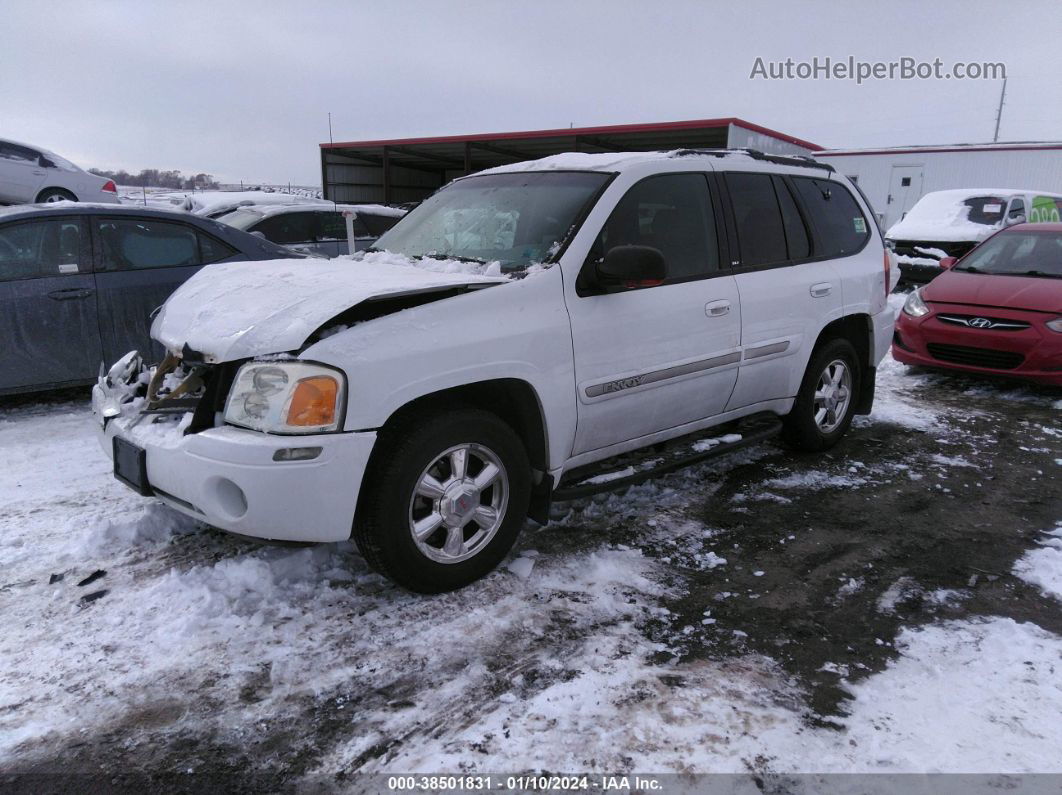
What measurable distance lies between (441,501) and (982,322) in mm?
5988

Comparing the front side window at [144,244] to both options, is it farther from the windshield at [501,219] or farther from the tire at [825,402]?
the tire at [825,402]

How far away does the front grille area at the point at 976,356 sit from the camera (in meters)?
6.64

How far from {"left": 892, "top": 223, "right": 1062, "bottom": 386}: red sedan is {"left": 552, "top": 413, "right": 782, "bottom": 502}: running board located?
3.29 m

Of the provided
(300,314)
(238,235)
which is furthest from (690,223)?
(238,235)

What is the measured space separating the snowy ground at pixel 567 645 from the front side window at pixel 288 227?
6.02 metres

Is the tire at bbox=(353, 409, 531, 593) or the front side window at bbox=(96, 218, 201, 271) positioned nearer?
the tire at bbox=(353, 409, 531, 593)

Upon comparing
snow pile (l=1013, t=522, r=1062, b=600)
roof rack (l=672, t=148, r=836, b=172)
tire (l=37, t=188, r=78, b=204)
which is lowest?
snow pile (l=1013, t=522, r=1062, b=600)

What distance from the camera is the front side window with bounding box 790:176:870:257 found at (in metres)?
4.84

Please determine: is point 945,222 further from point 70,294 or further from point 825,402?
point 70,294

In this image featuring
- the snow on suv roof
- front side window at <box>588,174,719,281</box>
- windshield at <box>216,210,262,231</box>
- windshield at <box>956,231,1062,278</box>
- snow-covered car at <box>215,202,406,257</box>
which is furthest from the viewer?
snow-covered car at <box>215,202,406,257</box>

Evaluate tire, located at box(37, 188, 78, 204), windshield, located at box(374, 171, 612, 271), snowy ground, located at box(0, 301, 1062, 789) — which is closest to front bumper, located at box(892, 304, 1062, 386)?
snowy ground, located at box(0, 301, 1062, 789)

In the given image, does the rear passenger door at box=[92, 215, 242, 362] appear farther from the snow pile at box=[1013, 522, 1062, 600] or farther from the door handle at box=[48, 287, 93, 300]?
the snow pile at box=[1013, 522, 1062, 600]

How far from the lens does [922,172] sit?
78.6ft

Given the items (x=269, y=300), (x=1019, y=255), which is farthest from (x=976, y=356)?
(x=269, y=300)
